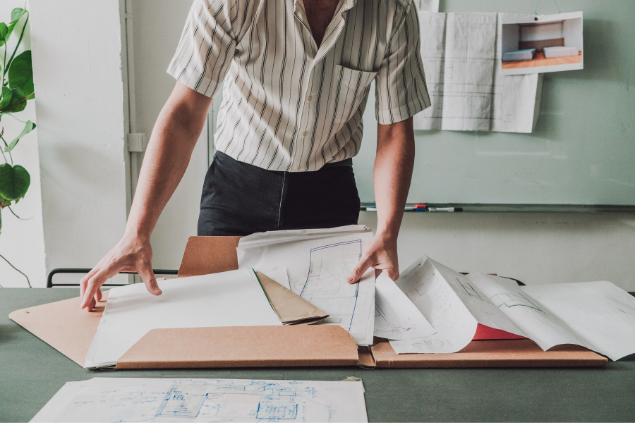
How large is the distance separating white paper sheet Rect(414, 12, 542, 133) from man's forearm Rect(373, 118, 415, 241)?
2.63 ft

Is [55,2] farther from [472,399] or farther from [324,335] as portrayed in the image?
[472,399]

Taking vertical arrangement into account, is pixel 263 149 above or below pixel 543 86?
below

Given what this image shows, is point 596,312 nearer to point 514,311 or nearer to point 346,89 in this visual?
point 514,311

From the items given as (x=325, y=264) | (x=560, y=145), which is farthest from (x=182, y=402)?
(x=560, y=145)

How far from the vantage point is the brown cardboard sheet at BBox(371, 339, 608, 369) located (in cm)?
57

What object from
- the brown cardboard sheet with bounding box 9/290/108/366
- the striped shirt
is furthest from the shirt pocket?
the brown cardboard sheet with bounding box 9/290/108/366

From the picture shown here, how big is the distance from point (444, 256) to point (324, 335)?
1391 mm

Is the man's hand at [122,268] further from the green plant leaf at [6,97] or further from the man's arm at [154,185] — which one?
the green plant leaf at [6,97]

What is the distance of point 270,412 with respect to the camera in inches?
18.2

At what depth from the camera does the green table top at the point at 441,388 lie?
1.58ft

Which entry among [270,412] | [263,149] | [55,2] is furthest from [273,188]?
[55,2]

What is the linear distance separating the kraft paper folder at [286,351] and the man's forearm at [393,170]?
343mm

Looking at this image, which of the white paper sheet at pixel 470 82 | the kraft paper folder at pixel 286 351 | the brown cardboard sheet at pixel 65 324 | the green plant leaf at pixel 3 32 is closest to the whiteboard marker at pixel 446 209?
the white paper sheet at pixel 470 82

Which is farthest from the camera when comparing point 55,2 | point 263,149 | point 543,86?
point 543,86
